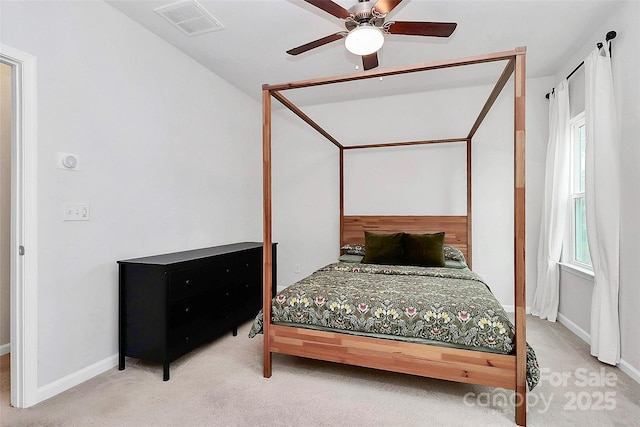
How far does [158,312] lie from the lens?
228cm

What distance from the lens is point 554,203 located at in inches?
126

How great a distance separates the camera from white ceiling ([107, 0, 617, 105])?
2400mm

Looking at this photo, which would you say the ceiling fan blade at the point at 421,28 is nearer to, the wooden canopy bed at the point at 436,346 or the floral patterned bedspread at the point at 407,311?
the wooden canopy bed at the point at 436,346

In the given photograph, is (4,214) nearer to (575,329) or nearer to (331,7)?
(331,7)

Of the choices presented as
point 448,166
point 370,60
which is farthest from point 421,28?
point 448,166

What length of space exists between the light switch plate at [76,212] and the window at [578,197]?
4.16 metres

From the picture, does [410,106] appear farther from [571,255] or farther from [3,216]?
[3,216]

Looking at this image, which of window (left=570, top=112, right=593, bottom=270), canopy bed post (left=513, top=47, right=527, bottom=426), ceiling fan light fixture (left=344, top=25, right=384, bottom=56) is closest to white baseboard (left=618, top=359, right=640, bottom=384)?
window (left=570, top=112, right=593, bottom=270)

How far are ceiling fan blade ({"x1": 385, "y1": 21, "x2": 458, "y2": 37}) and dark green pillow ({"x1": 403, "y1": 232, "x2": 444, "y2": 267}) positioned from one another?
6.28 ft

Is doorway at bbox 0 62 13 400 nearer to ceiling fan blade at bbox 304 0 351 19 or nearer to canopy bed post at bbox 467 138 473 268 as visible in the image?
ceiling fan blade at bbox 304 0 351 19

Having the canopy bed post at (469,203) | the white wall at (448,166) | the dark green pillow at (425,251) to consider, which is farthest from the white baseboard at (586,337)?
the dark green pillow at (425,251)

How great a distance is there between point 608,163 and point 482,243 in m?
1.63

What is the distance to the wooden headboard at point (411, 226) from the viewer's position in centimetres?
378

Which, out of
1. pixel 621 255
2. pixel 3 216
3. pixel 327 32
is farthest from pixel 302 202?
pixel 621 255
